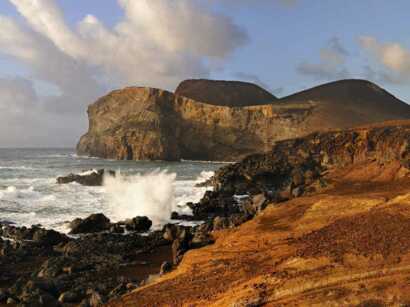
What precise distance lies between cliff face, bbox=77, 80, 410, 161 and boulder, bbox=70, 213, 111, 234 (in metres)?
65.0

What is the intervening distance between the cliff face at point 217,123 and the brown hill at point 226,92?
1413cm

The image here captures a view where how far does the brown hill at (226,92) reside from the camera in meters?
110

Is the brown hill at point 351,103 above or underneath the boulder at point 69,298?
above

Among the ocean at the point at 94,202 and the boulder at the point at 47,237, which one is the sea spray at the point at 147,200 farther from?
the boulder at the point at 47,237

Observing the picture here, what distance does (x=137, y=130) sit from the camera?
91.3m

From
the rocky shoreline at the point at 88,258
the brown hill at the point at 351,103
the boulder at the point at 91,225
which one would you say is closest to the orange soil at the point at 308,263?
the rocky shoreline at the point at 88,258

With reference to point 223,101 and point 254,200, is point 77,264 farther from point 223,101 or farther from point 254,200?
point 223,101

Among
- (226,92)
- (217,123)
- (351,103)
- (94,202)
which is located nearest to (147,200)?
(94,202)

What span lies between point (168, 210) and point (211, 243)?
12.2 metres

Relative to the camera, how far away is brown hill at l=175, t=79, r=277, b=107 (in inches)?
4328

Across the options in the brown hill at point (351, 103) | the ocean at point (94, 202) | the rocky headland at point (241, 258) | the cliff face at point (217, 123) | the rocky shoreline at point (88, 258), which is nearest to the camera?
the rocky headland at point (241, 258)

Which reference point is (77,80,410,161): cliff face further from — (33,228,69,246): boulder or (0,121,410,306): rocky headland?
(33,228,69,246): boulder

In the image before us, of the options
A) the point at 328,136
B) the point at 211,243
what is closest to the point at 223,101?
the point at 328,136

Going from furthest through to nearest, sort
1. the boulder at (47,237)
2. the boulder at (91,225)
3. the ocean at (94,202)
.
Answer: the ocean at (94,202)
the boulder at (91,225)
the boulder at (47,237)
